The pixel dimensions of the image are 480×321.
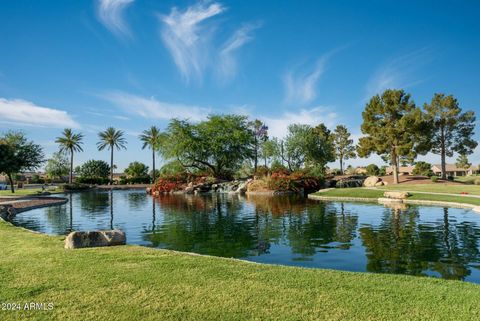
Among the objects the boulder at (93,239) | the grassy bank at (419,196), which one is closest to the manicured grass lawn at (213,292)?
the boulder at (93,239)

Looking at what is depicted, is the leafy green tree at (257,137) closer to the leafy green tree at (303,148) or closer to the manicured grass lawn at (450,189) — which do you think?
the leafy green tree at (303,148)

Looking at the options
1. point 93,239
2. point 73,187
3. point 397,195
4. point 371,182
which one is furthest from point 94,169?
point 93,239

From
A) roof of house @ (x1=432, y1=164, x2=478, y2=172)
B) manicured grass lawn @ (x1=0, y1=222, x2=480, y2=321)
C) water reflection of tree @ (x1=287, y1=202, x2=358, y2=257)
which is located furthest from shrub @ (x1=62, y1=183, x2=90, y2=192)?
roof of house @ (x1=432, y1=164, x2=478, y2=172)

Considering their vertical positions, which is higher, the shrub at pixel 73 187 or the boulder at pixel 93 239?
the shrub at pixel 73 187

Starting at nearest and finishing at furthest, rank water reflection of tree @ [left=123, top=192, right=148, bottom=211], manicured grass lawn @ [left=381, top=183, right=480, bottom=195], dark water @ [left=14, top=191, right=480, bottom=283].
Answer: dark water @ [left=14, top=191, right=480, bottom=283] → water reflection of tree @ [left=123, top=192, right=148, bottom=211] → manicured grass lawn @ [left=381, top=183, right=480, bottom=195]

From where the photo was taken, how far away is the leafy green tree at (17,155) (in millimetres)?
36219

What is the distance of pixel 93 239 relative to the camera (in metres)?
10.8

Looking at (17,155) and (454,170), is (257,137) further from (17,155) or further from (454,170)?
(454,170)

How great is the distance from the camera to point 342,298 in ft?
19.7

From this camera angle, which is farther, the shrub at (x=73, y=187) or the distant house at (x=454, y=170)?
the distant house at (x=454, y=170)

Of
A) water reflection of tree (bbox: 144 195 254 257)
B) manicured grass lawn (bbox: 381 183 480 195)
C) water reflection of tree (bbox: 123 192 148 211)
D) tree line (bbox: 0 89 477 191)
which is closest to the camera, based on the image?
water reflection of tree (bbox: 144 195 254 257)

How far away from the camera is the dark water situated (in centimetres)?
1041

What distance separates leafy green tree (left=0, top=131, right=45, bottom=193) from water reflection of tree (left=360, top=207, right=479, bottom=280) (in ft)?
118

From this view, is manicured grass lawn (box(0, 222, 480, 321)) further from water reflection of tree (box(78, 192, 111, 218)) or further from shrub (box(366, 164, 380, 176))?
shrub (box(366, 164, 380, 176))
